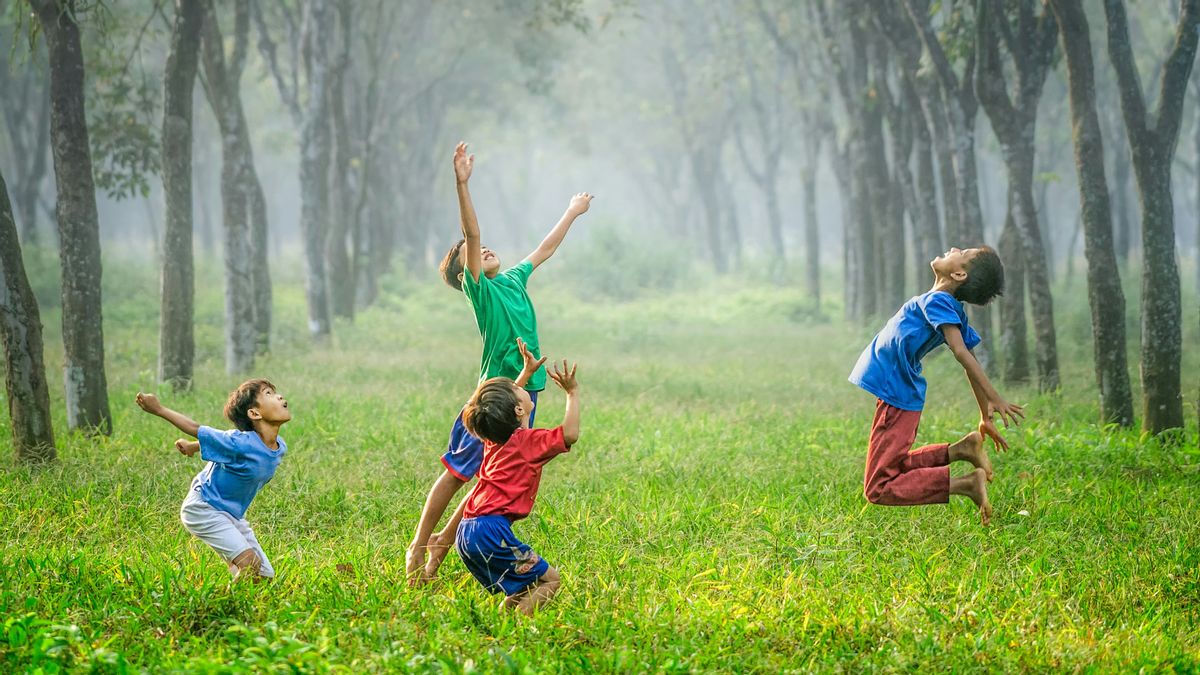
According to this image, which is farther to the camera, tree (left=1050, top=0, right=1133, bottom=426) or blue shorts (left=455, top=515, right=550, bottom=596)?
tree (left=1050, top=0, right=1133, bottom=426)

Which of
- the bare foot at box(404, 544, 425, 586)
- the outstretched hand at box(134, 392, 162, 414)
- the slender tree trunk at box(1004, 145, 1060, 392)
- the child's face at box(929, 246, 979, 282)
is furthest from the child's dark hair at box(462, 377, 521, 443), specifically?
the slender tree trunk at box(1004, 145, 1060, 392)

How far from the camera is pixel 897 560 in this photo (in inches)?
213

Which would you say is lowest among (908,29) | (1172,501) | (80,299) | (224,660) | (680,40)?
(1172,501)

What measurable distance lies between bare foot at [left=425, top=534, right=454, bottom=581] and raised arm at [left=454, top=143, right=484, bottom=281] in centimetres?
132

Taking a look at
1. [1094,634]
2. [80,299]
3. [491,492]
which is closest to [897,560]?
[1094,634]

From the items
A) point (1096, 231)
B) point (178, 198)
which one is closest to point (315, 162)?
point (178, 198)

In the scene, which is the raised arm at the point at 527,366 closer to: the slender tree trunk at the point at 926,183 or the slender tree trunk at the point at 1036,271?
the slender tree trunk at the point at 1036,271

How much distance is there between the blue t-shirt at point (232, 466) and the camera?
188 inches

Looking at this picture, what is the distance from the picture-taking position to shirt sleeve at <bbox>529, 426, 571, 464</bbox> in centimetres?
456

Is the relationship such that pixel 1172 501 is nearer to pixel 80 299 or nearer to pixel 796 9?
pixel 80 299

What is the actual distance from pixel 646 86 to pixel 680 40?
601cm

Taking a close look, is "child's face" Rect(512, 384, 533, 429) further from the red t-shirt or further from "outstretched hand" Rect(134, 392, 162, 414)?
"outstretched hand" Rect(134, 392, 162, 414)

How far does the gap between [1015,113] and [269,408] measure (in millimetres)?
9056

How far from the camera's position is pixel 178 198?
1108 cm
